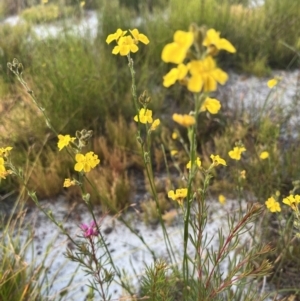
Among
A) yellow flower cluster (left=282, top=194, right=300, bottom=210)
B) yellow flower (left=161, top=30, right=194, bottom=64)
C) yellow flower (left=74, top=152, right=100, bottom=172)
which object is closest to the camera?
yellow flower (left=161, top=30, right=194, bottom=64)

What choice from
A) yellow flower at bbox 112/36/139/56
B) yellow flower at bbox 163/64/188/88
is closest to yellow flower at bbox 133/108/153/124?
yellow flower at bbox 112/36/139/56

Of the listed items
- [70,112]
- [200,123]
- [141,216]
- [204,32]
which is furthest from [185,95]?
[204,32]

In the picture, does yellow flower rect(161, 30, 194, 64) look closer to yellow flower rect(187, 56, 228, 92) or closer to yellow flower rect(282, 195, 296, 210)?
yellow flower rect(187, 56, 228, 92)

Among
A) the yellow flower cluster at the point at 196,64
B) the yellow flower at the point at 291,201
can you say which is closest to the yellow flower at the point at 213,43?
the yellow flower cluster at the point at 196,64

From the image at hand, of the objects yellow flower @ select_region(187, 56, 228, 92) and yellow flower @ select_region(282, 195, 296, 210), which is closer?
yellow flower @ select_region(187, 56, 228, 92)

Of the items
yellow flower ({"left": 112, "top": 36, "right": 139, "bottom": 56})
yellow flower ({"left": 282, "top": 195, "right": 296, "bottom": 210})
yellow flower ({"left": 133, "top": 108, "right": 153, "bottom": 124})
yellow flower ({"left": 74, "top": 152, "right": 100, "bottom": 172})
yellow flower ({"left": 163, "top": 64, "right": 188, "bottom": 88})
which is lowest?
yellow flower ({"left": 282, "top": 195, "right": 296, "bottom": 210})

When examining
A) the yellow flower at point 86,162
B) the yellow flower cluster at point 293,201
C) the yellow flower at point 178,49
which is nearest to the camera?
the yellow flower at point 178,49

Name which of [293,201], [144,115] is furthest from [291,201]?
[144,115]

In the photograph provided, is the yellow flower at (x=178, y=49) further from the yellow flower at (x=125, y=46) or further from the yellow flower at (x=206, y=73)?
the yellow flower at (x=125, y=46)
